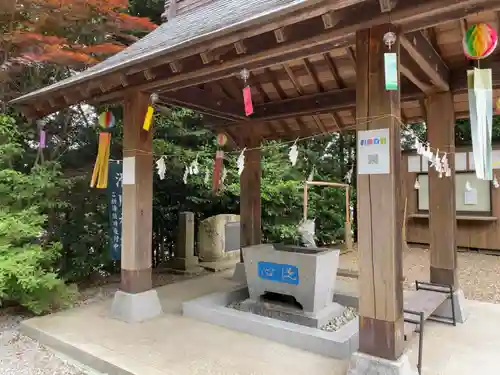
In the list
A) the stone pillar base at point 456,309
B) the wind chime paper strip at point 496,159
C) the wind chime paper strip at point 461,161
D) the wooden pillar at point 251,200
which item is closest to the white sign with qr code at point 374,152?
the stone pillar base at point 456,309

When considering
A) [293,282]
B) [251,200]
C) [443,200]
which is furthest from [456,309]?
[251,200]

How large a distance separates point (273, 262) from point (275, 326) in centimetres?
79

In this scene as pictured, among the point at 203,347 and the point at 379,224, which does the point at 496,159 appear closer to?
the point at 379,224

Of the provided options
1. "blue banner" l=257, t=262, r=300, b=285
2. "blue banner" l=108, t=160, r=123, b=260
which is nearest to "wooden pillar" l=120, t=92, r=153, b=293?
"blue banner" l=108, t=160, r=123, b=260

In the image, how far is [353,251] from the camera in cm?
1013

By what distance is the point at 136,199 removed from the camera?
4.65 metres

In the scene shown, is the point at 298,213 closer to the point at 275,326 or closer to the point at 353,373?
the point at 275,326

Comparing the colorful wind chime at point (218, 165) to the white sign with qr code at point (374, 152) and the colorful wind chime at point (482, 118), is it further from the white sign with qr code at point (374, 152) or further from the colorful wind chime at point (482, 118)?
the colorful wind chime at point (482, 118)

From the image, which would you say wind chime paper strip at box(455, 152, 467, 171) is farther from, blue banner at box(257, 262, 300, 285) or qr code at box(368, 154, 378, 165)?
qr code at box(368, 154, 378, 165)

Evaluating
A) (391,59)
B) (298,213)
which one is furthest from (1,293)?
(298,213)

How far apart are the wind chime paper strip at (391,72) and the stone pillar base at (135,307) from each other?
368 cm

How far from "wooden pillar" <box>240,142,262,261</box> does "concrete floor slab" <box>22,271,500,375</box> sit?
218 centimetres

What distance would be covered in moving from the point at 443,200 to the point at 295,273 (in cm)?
205

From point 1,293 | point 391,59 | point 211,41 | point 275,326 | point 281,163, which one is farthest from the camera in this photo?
point 281,163
